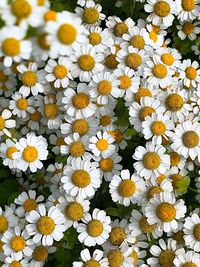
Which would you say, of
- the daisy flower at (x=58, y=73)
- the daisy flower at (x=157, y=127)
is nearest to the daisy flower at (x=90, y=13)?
the daisy flower at (x=58, y=73)

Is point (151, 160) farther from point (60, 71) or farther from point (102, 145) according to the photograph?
point (60, 71)

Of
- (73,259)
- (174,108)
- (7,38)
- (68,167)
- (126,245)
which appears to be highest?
(7,38)

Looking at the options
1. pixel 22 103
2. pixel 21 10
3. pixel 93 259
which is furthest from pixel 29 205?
pixel 21 10

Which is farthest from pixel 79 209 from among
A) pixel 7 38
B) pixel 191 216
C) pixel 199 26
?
pixel 199 26

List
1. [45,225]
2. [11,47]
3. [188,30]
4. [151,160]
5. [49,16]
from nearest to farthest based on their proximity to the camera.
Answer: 1. [49,16]
2. [11,47]
3. [45,225]
4. [151,160]
5. [188,30]

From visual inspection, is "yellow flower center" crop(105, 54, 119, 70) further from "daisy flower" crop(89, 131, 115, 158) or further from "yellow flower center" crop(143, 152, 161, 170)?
"yellow flower center" crop(143, 152, 161, 170)

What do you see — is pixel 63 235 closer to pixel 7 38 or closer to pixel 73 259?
pixel 73 259
